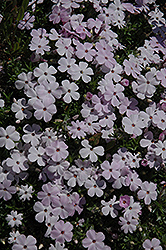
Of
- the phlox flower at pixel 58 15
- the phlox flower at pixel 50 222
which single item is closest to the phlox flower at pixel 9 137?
the phlox flower at pixel 50 222

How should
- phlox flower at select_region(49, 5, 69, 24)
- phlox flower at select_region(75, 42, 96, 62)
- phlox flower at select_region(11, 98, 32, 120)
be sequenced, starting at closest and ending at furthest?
phlox flower at select_region(11, 98, 32, 120) → phlox flower at select_region(75, 42, 96, 62) → phlox flower at select_region(49, 5, 69, 24)

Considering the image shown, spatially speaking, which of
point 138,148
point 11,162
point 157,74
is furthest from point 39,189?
point 157,74

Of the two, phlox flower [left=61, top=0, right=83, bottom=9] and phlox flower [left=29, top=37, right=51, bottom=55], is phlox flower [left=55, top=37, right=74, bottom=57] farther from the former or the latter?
phlox flower [left=61, top=0, right=83, bottom=9]

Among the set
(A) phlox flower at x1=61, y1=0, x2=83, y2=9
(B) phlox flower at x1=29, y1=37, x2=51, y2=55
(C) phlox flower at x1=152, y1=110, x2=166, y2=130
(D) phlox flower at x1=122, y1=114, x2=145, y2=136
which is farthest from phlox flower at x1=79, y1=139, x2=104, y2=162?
(A) phlox flower at x1=61, y1=0, x2=83, y2=9

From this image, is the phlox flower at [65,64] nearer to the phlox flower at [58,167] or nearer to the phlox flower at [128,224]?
the phlox flower at [58,167]

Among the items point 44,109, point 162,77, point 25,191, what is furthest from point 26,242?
point 162,77

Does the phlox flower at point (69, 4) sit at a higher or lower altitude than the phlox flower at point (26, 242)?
higher
